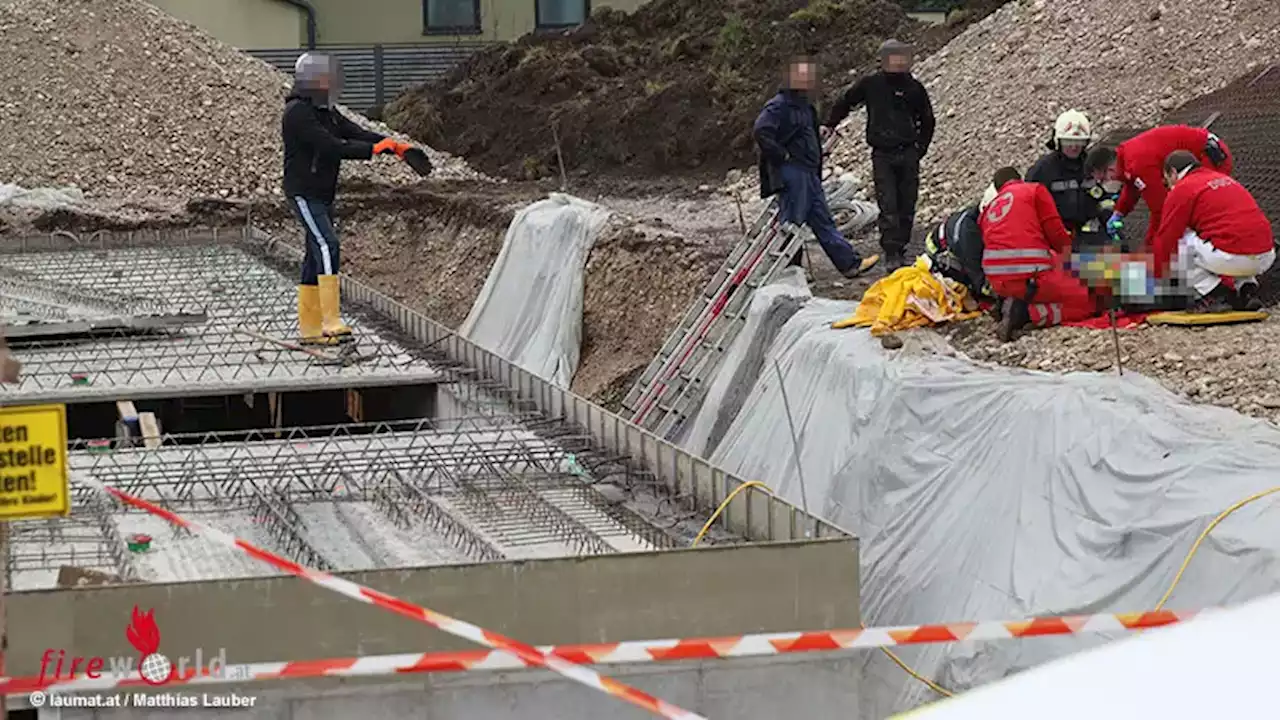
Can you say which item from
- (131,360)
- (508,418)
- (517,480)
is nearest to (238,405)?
(131,360)

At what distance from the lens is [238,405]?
11984 millimetres

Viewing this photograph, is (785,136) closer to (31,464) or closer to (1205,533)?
(1205,533)

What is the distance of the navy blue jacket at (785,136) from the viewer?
12750 mm

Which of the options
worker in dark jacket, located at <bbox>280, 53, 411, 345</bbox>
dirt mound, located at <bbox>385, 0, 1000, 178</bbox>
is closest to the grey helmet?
worker in dark jacket, located at <bbox>280, 53, 411, 345</bbox>

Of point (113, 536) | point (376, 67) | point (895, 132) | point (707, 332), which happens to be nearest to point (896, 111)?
point (895, 132)

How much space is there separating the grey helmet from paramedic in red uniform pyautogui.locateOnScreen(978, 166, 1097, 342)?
14.1 feet

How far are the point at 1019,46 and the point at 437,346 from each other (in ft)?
29.2

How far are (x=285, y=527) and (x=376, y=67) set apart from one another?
26704mm

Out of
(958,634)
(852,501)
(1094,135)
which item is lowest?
(852,501)

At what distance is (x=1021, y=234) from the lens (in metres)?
10.4

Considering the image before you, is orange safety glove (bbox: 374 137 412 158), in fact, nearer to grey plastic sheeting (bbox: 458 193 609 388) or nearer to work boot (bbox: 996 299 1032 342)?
work boot (bbox: 996 299 1032 342)

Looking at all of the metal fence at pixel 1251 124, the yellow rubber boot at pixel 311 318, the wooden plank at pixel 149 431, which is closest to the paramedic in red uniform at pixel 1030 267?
the metal fence at pixel 1251 124

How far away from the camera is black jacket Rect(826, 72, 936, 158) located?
13.2 metres

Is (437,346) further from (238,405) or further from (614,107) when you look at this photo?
(614,107)
